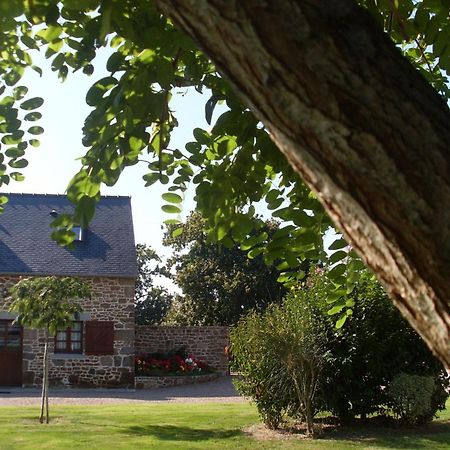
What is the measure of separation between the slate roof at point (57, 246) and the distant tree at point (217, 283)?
740 centimetres

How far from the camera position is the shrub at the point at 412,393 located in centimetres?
1157

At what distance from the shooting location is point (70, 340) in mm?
23672

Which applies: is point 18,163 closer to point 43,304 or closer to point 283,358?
point 283,358

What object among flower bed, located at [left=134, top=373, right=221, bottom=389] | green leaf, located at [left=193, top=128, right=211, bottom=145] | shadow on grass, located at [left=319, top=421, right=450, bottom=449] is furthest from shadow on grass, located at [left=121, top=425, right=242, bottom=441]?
flower bed, located at [left=134, top=373, right=221, bottom=389]

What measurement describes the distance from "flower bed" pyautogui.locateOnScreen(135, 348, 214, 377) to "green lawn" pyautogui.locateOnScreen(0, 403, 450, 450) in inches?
344

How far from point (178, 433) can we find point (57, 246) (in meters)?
14.5

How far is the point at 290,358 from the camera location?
1153cm

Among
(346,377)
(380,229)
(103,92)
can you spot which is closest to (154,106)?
(103,92)

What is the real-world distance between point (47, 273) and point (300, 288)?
12.9 m

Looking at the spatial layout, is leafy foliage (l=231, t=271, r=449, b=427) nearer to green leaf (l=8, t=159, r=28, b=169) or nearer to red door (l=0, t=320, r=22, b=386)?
green leaf (l=8, t=159, r=28, b=169)

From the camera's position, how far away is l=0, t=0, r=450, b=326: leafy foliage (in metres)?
3.12

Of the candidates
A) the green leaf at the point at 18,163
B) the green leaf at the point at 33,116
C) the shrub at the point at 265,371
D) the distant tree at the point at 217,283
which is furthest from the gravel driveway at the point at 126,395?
the green leaf at the point at 33,116

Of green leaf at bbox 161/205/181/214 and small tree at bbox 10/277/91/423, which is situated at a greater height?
small tree at bbox 10/277/91/423

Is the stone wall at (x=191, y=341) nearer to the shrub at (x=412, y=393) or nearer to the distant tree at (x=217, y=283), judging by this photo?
the distant tree at (x=217, y=283)
